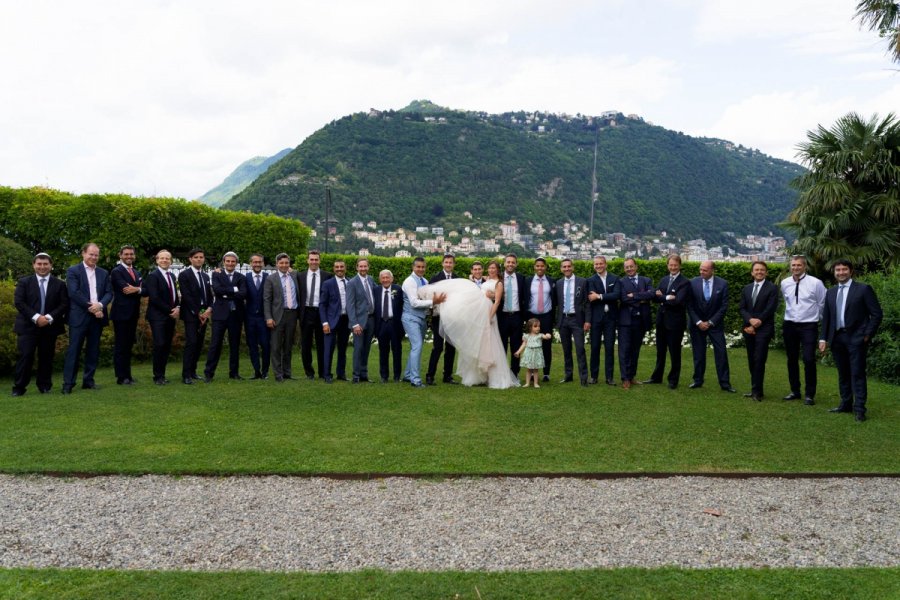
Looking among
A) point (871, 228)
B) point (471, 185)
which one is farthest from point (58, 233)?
point (471, 185)

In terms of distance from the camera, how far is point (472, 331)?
32.9 ft

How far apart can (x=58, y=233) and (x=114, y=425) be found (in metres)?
13.2

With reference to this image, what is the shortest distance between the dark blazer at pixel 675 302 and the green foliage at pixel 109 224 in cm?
1535

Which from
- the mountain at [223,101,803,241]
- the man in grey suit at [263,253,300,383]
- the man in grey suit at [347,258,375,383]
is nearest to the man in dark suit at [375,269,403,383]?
the man in grey suit at [347,258,375,383]

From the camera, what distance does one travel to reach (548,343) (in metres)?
10.9

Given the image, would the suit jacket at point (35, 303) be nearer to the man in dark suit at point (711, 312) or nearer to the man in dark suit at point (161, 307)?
the man in dark suit at point (161, 307)

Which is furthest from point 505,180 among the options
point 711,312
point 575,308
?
point 711,312

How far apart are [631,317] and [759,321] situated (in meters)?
1.96

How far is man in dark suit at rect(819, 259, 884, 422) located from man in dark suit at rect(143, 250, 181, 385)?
1001cm

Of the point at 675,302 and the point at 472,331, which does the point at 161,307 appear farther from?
the point at 675,302

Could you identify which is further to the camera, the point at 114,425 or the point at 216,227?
the point at 216,227

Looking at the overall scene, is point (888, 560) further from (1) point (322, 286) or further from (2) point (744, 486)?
(1) point (322, 286)

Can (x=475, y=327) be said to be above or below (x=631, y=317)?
below

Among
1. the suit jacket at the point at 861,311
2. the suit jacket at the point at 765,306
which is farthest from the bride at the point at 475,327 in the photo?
the suit jacket at the point at 861,311
